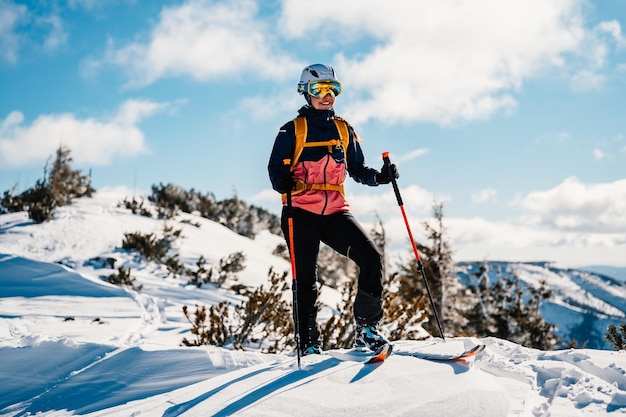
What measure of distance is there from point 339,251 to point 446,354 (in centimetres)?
102

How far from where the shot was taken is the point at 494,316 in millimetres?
17875

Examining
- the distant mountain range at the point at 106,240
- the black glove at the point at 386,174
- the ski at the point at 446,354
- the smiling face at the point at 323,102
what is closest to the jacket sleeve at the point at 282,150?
the smiling face at the point at 323,102

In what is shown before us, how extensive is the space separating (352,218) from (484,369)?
1.38 metres

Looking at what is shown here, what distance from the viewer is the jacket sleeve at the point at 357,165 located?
3643 millimetres

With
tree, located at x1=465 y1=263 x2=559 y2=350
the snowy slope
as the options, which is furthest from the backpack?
the snowy slope

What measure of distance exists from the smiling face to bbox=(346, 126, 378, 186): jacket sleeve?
32 centimetres

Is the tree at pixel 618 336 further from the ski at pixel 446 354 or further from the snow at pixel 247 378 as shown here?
the ski at pixel 446 354

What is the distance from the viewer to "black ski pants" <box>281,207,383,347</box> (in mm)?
3146

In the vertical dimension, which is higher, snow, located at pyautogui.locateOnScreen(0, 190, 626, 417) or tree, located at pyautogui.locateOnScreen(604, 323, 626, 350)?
snow, located at pyautogui.locateOnScreen(0, 190, 626, 417)

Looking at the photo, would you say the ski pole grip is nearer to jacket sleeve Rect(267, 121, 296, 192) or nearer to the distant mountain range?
jacket sleeve Rect(267, 121, 296, 192)

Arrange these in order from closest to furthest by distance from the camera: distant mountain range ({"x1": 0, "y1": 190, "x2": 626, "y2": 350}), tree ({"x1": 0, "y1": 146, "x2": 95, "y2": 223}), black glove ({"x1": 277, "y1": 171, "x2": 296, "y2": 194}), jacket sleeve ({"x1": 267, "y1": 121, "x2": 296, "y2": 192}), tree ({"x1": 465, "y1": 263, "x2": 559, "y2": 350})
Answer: black glove ({"x1": 277, "y1": 171, "x2": 296, "y2": 194}) → jacket sleeve ({"x1": 267, "y1": 121, "x2": 296, "y2": 192}) → distant mountain range ({"x1": 0, "y1": 190, "x2": 626, "y2": 350}) → tree ({"x1": 0, "y1": 146, "x2": 95, "y2": 223}) → tree ({"x1": 465, "y1": 263, "x2": 559, "y2": 350})

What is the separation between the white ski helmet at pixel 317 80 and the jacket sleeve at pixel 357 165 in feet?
1.31

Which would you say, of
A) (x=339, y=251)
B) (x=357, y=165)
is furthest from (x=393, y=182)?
(x=339, y=251)

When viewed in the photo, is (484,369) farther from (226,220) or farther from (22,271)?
(226,220)
